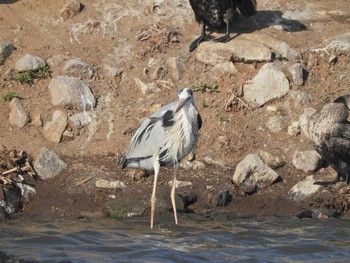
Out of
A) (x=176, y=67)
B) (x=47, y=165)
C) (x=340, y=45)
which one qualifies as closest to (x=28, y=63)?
(x=47, y=165)

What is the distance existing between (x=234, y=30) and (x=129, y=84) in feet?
7.11

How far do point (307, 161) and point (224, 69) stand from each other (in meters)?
1.97

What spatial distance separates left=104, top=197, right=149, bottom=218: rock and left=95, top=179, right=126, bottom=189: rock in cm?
31

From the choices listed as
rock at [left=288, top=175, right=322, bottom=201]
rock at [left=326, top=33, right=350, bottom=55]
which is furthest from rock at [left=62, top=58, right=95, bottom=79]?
rock at [left=326, top=33, right=350, bottom=55]

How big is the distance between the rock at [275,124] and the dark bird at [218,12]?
173 cm

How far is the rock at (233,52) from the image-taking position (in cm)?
1240

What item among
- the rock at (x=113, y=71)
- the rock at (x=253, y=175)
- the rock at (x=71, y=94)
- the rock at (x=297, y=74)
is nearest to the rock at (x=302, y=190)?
the rock at (x=253, y=175)

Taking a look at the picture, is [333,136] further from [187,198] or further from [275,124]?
[187,198]

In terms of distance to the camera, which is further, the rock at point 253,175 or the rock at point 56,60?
the rock at point 56,60

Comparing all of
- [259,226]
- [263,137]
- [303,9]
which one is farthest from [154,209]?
[303,9]

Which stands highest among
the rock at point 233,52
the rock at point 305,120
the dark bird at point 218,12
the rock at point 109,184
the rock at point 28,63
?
the dark bird at point 218,12

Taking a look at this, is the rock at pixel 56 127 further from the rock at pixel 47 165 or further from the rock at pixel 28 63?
the rock at pixel 28 63

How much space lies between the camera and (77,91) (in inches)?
468

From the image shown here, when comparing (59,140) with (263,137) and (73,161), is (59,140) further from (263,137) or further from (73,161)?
(263,137)
